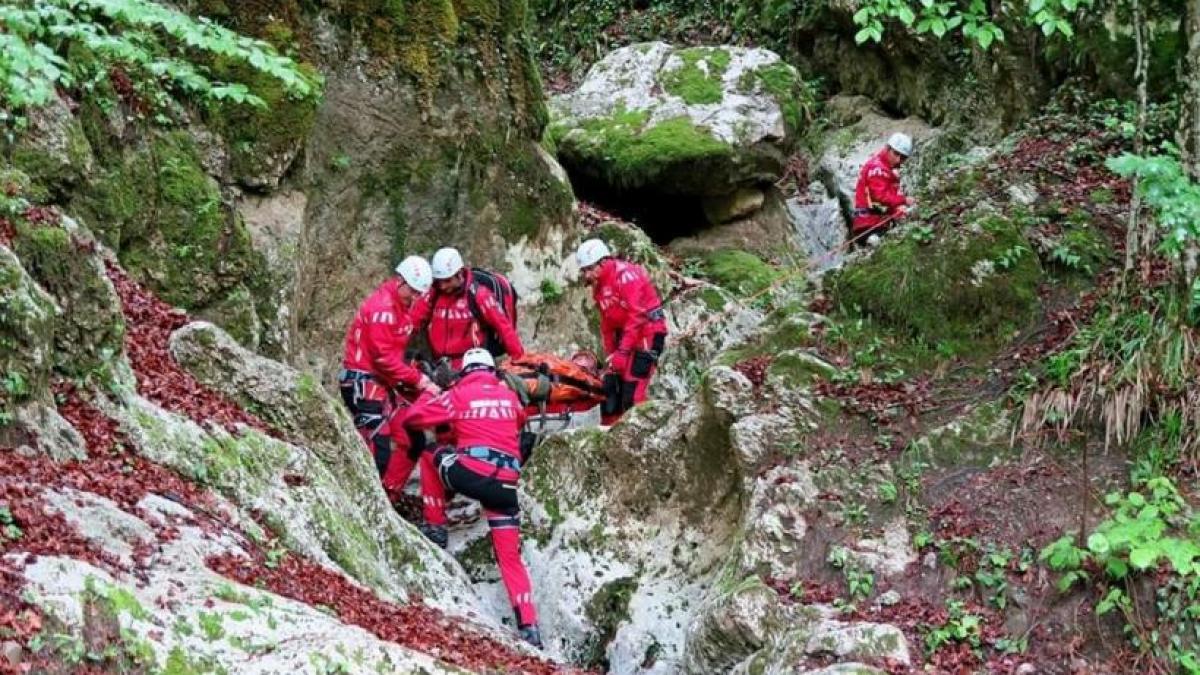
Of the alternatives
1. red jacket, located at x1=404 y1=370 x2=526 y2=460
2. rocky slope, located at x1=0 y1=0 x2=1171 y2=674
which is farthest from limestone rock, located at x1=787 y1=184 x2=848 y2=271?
red jacket, located at x1=404 y1=370 x2=526 y2=460

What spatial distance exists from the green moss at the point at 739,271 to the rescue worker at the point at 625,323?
4623 millimetres

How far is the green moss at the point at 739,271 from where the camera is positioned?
660 inches

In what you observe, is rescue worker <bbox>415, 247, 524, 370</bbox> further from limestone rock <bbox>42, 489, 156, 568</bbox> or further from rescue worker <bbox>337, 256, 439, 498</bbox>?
limestone rock <bbox>42, 489, 156, 568</bbox>

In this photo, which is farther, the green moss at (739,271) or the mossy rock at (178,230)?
the green moss at (739,271)

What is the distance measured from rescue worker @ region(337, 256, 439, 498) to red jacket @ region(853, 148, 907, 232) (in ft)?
19.8

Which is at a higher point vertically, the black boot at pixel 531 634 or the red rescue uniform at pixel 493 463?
the red rescue uniform at pixel 493 463

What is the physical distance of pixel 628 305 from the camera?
1202 centimetres

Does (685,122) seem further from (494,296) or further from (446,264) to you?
(446,264)

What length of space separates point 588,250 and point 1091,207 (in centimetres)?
474

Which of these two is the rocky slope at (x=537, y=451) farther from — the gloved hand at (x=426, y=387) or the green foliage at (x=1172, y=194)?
the green foliage at (x=1172, y=194)

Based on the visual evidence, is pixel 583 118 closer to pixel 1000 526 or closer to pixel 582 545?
pixel 582 545

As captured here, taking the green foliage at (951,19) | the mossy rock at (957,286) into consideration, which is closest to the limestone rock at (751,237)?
the mossy rock at (957,286)

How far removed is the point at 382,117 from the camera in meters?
12.9

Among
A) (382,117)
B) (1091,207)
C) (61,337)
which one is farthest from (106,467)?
(1091,207)
